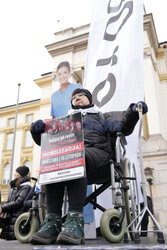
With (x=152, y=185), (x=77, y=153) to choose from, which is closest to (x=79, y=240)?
(x=77, y=153)

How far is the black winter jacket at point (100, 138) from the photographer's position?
191 cm

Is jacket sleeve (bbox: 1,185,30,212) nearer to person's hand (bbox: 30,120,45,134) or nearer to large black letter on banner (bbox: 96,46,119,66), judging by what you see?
person's hand (bbox: 30,120,45,134)

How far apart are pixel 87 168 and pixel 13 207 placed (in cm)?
189

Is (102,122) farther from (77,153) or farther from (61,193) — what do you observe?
(61,193)

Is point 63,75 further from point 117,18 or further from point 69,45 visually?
point 69,45

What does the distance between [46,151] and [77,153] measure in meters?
0.30

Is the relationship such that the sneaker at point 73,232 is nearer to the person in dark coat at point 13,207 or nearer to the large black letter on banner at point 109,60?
the person in dark coat at point 13,207

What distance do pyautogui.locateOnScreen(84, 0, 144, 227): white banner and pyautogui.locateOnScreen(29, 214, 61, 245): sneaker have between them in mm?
1469

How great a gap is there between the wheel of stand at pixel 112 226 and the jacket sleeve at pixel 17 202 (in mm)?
1894

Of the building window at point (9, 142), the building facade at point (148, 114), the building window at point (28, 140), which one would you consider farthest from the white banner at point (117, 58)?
the building window at point (9, 142)

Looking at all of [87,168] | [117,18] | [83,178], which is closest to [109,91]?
[117,18]

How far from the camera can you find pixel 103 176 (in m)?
2.10

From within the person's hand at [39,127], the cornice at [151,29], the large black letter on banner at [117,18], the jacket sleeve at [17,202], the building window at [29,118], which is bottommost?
the jacket sleeve at [17,202]

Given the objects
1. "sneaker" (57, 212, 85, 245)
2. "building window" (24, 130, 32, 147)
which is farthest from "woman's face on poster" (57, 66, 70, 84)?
"building window" (24, 130, 32, 147)
